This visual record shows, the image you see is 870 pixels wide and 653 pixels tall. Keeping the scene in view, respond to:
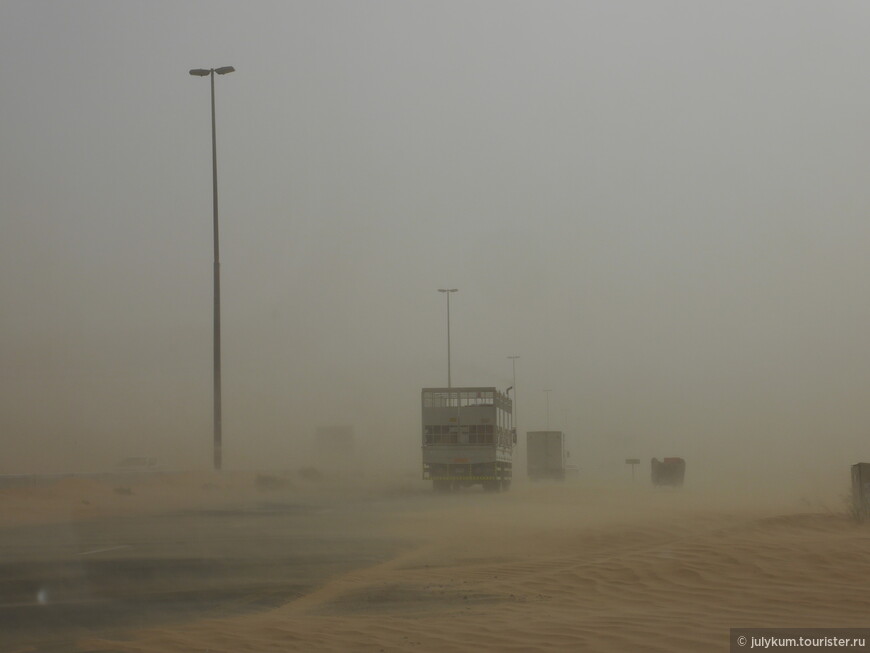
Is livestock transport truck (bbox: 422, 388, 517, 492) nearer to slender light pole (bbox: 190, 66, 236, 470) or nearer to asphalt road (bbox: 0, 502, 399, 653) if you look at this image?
slender light pole (bbox: 190, 66, 236, 470)

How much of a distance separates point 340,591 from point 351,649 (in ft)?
13.7

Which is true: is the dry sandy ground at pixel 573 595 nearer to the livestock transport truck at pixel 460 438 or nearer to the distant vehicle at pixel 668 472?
the livestock transport truck at pixel 460 438

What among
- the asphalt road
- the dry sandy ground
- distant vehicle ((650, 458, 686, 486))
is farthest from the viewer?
distant vehicle ((650, 458, 686, 486))

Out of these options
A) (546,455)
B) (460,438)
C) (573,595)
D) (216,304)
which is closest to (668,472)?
(546,455)

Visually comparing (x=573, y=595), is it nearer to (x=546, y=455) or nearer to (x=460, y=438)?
Result: (x=460, y=438)

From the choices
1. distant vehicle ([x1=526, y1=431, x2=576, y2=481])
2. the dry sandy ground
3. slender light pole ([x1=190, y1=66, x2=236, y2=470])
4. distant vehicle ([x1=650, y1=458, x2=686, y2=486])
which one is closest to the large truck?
distant vehicle ([x1=526, y1=431, x2=576, y2=481])

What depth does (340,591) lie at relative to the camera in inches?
523

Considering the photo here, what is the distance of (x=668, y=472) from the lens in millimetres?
54406

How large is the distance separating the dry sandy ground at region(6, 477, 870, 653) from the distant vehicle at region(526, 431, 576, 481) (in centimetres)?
4219

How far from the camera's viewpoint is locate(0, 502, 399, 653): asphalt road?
1138 cm

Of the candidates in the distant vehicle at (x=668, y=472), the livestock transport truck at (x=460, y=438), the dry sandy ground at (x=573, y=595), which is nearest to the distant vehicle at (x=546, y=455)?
the distant vehicle at (x=668, y=472)

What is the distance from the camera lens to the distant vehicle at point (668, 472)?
54250mm

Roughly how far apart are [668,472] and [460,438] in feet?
50.4

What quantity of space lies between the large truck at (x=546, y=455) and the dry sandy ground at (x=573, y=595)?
42191 mm
